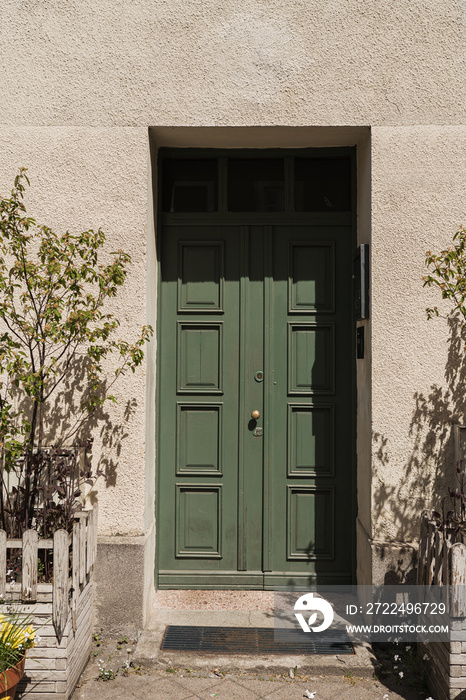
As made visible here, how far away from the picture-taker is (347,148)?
15.7 ft

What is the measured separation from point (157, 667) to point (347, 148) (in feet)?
12.6

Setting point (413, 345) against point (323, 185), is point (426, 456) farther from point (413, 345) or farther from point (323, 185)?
point (323, 185)

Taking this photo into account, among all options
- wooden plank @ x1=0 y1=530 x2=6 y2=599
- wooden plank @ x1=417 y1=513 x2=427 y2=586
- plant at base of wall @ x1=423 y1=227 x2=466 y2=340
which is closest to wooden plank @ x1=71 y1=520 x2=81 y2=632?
wooden plank @ x1=0 y1=530 x2=6 y2=599

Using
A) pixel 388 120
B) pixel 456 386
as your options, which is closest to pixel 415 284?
pixel 456 386

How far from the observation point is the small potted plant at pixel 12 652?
118 inches

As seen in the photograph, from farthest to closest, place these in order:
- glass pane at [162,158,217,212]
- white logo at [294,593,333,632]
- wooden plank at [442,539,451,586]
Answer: glass pane at [162,158,217,212] → white logo at [294,593,333,632] → wooden plank at [442,539,451,586]

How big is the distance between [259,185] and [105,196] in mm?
1242

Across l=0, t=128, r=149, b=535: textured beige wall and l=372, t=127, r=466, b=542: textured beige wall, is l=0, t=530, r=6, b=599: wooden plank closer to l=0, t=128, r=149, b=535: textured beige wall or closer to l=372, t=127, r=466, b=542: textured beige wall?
l=0, t=128, r=149, b=535: textured beige wall

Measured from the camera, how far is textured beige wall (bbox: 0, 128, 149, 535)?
4297mm

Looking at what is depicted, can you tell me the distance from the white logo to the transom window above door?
9.57 feet

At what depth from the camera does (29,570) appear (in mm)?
3301

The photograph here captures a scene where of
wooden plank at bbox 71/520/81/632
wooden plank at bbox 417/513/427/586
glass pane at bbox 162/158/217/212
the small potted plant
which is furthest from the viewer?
glass pane at bbox 162/158/217/212

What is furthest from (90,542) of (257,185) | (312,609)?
(257,185)

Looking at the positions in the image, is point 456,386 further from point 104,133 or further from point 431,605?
point 104,133
